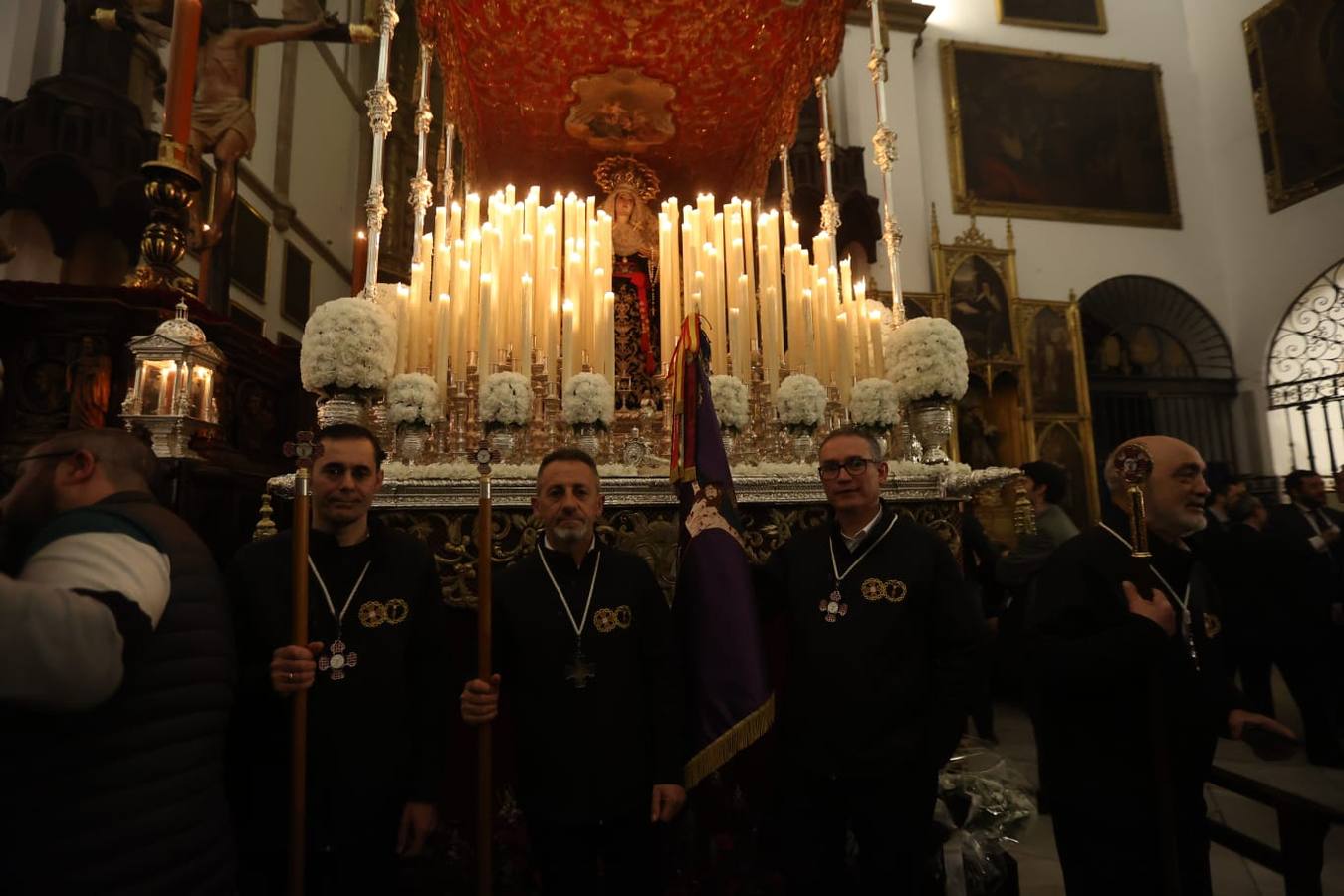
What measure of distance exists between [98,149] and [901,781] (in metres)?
6.26

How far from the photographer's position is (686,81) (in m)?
5.35

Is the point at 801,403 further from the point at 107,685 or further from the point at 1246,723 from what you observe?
the point at 107,685

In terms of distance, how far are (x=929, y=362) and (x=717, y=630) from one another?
1.97 meters

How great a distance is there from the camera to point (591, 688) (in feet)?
6.68

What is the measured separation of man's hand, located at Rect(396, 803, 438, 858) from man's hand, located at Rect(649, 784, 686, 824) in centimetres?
62

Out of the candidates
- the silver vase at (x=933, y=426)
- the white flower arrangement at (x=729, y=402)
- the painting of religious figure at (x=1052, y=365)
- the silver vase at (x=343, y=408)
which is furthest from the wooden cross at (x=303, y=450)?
the painting of religious figure at (x=1052, y=365)

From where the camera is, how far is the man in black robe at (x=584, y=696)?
1.95m

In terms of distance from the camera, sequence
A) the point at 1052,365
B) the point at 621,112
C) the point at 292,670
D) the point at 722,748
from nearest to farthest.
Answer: the point at 292,670, the point at 722,748, the point at 621,112, the point at 1052,365

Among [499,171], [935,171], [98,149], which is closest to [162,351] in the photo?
A: [98,149]

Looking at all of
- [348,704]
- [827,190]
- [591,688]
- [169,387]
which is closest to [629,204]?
[827,190]

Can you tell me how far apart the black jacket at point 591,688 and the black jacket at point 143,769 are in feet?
2.49

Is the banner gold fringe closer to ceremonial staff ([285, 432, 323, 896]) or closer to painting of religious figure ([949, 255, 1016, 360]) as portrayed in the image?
ceremonial staff ([285, 432, 323, 896])

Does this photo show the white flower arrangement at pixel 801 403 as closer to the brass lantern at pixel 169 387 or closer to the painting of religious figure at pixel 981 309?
the brass lantern at pixel 169 387

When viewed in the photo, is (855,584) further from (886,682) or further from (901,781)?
A: (901,781)
